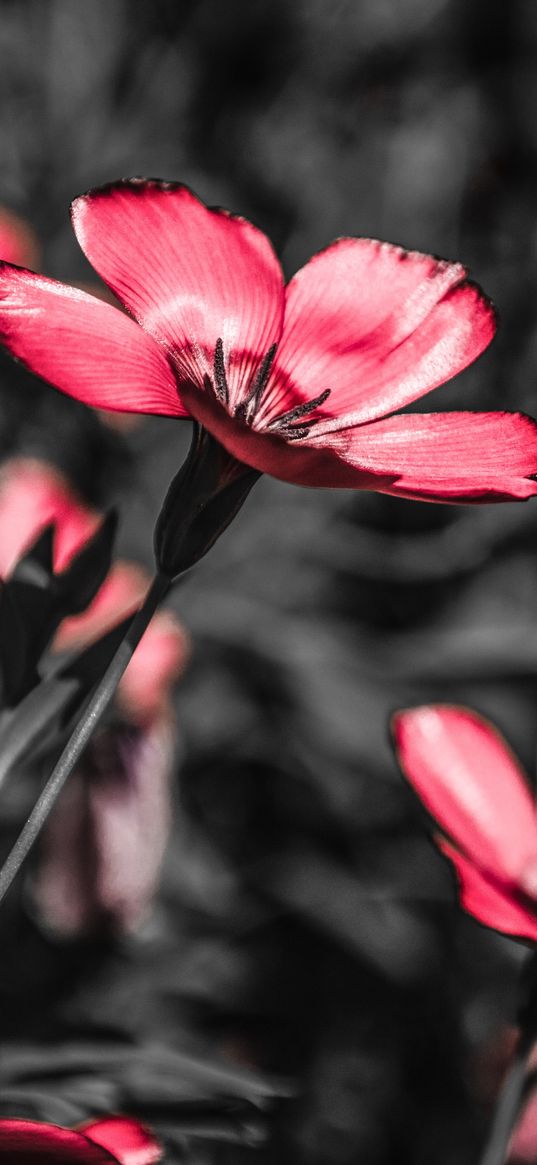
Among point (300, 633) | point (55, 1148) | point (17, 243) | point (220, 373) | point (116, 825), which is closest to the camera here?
point (55, 1148)

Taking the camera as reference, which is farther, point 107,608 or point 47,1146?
point 107,608

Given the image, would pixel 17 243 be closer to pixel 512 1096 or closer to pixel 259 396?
pixel 259 396

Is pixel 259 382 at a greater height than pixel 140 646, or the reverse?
pixel 259 382

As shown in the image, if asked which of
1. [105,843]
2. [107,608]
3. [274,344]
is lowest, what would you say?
[105,843]

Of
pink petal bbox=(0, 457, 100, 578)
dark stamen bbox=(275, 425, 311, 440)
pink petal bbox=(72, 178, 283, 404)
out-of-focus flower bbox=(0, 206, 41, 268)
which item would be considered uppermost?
out-of-focus flower bbox=(0, 206, 41, 268)

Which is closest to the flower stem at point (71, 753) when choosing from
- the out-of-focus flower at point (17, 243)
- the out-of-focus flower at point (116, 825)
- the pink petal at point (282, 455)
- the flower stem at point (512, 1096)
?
the pink petal at point (282, 455)

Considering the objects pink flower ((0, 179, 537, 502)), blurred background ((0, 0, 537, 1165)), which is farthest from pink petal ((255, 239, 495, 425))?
blurred background ((0, 0, 537, 1165))

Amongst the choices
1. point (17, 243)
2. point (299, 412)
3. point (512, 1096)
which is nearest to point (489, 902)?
point (512, 1096)

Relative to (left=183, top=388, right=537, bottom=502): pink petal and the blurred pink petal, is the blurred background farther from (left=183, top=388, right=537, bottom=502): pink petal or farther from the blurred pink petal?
(left=183, top=388, right=537, bottom=502): pink petal
